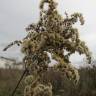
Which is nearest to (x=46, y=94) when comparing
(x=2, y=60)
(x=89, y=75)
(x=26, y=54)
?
(x=26, y=54)

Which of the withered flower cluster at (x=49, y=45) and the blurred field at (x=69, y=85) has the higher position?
the blurred field at (x=69, y=85)

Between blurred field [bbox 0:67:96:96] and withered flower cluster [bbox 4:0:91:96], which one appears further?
blurred field [bbox 0:67:96:96]

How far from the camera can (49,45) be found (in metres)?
4.14

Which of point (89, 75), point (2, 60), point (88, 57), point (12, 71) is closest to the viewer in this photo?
point (88, 57)

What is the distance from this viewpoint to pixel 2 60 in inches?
1661

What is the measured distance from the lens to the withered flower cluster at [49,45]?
13.4 ft

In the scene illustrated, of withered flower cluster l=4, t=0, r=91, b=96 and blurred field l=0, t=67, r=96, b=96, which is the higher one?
blurred field l=0, t=67, r=96, b=96

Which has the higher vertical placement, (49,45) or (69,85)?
(69,85)

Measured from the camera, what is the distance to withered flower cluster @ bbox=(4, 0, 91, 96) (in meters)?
4.08

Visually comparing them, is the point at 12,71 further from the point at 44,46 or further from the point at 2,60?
the point at 2,60

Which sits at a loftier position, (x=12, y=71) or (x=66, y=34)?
(x=12, y=71)

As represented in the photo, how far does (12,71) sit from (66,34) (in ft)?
56.8

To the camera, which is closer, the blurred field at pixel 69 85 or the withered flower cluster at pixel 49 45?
the withered flower cluster at pixel 49 45

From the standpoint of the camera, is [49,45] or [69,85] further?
[69,85]
